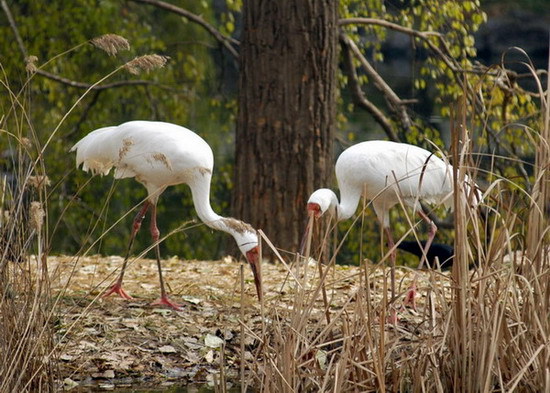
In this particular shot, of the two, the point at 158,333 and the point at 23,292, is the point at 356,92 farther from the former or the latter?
the point at 23,292

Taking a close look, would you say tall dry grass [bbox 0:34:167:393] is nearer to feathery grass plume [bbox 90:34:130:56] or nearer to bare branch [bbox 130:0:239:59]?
feathery grass plume [bbox 90:34:130:56]

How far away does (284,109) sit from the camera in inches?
322

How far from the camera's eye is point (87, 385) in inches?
197

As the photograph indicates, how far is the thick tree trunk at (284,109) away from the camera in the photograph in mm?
8133

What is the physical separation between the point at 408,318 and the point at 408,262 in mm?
6789

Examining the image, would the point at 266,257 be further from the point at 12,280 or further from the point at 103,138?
the point at 12,280

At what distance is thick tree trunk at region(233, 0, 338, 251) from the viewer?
8133 millimetres

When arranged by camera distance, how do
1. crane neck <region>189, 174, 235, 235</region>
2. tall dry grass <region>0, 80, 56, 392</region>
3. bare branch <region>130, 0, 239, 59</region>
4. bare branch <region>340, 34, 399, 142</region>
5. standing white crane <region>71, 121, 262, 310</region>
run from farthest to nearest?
bare branch <region>340, 34, 399, 142</region>
bare branch <region>130, 0, 239, 59</region>
crane neck <region>189, 174, 235, 235</region>
standing white crane <region>71, 121, 262, 310</region>
tall dry grass <region>0, 80, 56, 392</region>

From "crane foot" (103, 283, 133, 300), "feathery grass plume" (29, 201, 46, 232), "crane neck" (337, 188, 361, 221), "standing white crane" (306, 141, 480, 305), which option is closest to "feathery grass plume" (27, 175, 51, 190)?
"feathery grass plume" (29, 201, 46, 232)

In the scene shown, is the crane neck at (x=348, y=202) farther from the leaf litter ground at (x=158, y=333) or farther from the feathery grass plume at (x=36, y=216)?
the feathery grass plume at (x=36, y=216)

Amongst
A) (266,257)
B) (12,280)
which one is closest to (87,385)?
(12,280)

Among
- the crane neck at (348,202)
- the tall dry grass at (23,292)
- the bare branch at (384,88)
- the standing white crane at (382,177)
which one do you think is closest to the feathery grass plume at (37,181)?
the tall dry grass at (23,292)

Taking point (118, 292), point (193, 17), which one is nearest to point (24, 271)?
point (118, 292)

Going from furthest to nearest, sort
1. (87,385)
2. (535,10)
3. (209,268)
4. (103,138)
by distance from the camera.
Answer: (535,10) → (209,268) → (103,138) → (87,385)
